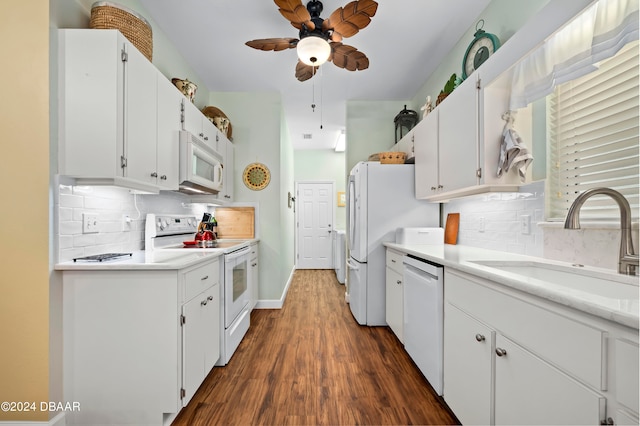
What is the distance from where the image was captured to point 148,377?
1.47 m

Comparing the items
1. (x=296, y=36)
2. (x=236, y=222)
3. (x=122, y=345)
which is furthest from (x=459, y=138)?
(x=236, y=222)

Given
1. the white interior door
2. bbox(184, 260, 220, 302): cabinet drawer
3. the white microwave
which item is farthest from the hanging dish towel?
the white interior door

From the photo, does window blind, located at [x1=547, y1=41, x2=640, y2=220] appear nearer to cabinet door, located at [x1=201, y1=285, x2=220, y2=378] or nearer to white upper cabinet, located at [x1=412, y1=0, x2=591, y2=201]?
white upper cabinet, located at [x1=412, y1=0, x2=591, y2=201]

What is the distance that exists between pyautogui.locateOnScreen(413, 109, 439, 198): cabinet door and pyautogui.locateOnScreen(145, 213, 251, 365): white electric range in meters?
1.80

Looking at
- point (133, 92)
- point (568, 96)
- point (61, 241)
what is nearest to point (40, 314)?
point (61, 241)

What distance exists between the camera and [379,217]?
115 inches

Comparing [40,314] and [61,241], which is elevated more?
[61,241]

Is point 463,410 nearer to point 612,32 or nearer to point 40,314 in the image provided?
point 612,32

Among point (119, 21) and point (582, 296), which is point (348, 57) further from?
point (582, 296)

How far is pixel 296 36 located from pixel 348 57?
0.63 metres

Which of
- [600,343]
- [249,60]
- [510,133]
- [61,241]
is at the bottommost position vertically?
[600,343]

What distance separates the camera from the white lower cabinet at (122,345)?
4.74 ft

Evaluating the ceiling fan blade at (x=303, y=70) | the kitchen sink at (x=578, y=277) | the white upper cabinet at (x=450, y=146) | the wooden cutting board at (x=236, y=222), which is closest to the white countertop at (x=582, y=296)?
the kitchen sink at (x=578, y=277)

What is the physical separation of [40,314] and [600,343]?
219 centimetres
